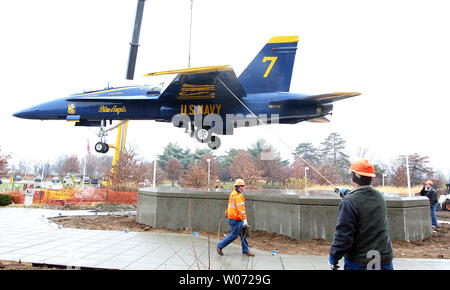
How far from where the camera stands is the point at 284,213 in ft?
28.5

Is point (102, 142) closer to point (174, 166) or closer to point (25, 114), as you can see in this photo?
point (25, 114)

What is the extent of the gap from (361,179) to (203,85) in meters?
6.89

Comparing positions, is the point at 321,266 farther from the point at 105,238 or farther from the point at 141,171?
the point at 141,171

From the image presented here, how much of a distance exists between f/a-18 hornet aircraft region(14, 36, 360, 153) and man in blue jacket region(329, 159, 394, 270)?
20.5ft

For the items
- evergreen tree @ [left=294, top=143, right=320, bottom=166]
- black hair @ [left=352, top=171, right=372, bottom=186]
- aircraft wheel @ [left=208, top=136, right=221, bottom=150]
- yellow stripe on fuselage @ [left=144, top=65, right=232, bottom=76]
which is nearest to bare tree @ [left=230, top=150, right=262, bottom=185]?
evergreen tree @ [left=294, top=143, right=320, bottom=166]

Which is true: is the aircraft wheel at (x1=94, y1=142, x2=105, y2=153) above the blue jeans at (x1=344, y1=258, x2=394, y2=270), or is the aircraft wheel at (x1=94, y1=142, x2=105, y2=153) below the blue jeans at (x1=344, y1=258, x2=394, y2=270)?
above

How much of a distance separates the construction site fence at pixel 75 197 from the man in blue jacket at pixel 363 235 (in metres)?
22.5

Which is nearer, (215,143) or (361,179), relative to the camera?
(361,179)

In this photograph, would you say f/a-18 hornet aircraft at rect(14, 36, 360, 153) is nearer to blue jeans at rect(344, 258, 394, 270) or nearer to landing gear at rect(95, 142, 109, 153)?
landing gear at rect(95, 142, 109, 153)

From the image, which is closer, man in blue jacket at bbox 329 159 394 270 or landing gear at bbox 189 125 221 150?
man in blue jacket at bbox 329 159 394 270

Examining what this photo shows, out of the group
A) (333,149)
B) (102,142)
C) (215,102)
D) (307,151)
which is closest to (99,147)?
(102,142)

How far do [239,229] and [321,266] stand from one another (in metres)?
1.96

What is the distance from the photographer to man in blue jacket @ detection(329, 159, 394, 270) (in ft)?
8.99

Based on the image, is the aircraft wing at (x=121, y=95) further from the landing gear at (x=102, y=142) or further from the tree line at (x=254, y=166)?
the tree line at (x=254, y=166)
